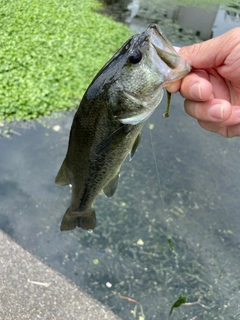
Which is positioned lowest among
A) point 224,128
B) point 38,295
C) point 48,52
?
point 38,295

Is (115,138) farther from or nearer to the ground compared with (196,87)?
nearer to the ground

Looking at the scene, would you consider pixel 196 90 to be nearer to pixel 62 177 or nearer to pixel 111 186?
pixel 111 186

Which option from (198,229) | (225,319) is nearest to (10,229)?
(198,229)

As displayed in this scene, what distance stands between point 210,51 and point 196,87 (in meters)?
0.28

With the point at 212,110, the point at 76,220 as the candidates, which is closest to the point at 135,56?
the point at 212,110

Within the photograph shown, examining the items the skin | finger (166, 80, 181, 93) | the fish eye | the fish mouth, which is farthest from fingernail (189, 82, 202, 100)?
the fish eye

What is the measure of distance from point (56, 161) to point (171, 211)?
4.49 feet

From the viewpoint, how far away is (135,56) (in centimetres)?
161

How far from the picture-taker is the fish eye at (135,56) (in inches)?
62.7

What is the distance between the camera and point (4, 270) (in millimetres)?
2869

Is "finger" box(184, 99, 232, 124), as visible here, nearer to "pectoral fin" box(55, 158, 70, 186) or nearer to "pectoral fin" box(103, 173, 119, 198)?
"pectoral fin" box(103, 173, 119, 198)

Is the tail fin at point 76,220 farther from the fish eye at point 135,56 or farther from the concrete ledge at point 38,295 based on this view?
the fish eye at point 135,56

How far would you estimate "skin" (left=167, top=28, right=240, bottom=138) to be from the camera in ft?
6.08

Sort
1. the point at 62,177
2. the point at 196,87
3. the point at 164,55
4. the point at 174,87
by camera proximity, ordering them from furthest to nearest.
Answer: the point at 62,177 < the point at 174,87 < the point at 196,87 < the point at 164,55
